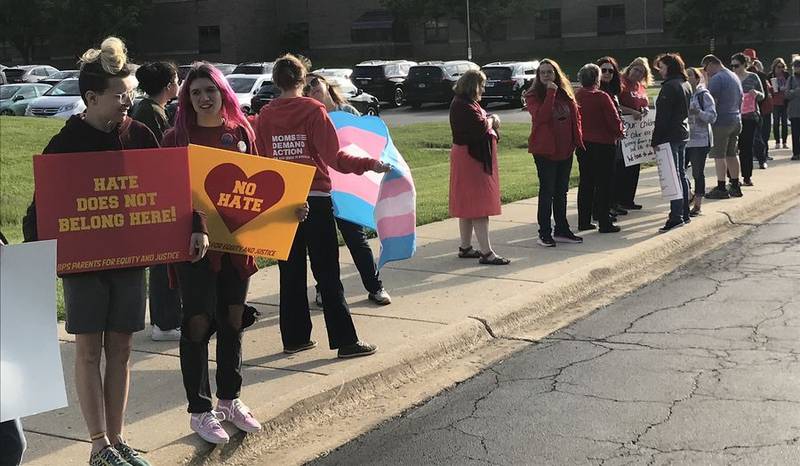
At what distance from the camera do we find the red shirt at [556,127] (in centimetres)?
959

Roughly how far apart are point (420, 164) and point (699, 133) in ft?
25.0

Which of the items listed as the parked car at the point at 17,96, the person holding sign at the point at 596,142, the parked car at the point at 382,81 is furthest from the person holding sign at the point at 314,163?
the parked car at the point at 382,81

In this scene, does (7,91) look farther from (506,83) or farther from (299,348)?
(299,348)

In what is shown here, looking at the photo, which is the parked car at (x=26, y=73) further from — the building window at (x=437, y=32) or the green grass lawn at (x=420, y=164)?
the building window at (x=437, y=32)

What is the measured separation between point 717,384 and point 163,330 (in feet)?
12.1

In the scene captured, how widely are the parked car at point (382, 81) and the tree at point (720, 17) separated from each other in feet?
80.1

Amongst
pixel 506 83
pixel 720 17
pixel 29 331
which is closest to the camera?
pixel 29 331

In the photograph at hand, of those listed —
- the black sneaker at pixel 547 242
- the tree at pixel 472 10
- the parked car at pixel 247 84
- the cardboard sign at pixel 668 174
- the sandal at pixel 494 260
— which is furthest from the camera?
the tree at pixel 472 10

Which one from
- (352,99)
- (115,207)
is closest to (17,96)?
(352,99)

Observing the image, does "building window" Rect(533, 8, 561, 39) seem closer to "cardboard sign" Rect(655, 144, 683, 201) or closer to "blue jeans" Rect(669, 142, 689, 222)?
"blue jeans" Rect(669, 142, 689, 222)

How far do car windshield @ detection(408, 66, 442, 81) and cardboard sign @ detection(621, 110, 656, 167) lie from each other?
26.4 metres

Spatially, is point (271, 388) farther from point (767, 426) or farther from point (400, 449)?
point (767, 426)

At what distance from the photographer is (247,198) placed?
4746 mm

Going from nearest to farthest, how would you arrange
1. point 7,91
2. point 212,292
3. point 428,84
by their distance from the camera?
point 212,292 < point 7,91 < point 428,84
